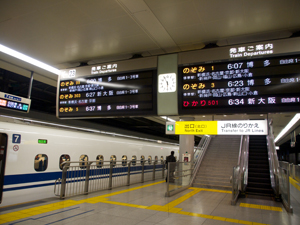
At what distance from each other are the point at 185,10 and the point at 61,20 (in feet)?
6.79

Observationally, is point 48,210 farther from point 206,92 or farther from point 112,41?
point 206,92

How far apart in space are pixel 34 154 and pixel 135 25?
17.8 ft

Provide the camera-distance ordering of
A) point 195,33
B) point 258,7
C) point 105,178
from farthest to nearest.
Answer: point 105,178 → point 195,33 → point 258,7

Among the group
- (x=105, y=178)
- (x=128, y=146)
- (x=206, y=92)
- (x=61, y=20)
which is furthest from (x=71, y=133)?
Result: (x=206, y=92)

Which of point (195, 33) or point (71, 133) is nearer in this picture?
point (195, 33)

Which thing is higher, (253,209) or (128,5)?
(128,5)

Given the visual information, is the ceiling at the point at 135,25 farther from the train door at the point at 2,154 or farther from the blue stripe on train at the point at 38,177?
the blue stripe on train at the point at 38,177

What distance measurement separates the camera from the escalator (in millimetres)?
9359

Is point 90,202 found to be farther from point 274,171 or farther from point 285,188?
point 274,171

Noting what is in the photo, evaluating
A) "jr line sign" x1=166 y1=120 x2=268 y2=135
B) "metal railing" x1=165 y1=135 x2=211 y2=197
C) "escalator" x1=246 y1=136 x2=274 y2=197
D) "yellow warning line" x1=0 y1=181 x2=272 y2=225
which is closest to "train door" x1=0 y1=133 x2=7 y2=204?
"yellow warning line" x1=0 y1=181 x2=272 y2=225

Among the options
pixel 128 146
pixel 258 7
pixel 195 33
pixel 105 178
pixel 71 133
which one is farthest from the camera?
pixel 128 146

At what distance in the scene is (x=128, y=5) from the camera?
133 inches

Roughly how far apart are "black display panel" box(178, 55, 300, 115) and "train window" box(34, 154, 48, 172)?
5.35m

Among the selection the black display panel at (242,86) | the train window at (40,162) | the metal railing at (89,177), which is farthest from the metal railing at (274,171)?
the train window at (40,162)
